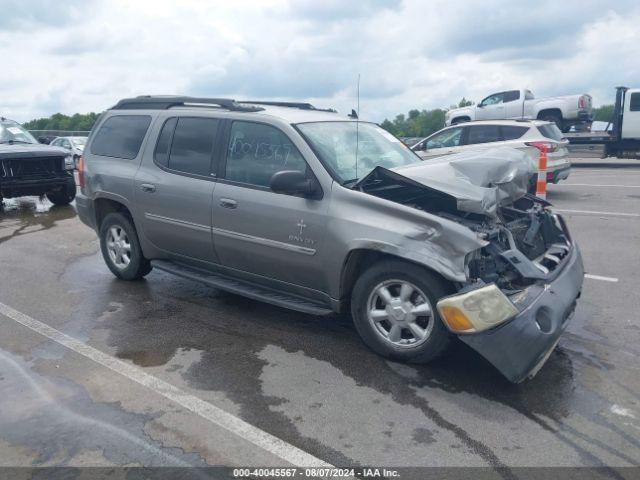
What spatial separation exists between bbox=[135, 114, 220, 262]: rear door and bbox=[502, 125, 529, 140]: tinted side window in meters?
9.20

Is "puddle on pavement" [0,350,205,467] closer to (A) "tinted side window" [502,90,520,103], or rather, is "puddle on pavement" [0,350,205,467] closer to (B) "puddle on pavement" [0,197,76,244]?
(B) "puddle on pavement" [0,197,76,244]

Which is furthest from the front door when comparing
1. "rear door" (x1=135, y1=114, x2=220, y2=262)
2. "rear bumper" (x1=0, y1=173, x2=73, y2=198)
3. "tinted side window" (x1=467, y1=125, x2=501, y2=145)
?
"tinted side window" (x1=467, y1=125, x2=501, y2=145)

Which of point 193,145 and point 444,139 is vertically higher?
point 193,145

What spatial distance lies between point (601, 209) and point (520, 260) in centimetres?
764

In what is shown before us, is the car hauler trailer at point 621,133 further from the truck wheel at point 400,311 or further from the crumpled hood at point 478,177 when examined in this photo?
the truck wheel at point 400,311

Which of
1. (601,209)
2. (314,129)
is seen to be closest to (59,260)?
(314,129)

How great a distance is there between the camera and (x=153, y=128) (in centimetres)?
574

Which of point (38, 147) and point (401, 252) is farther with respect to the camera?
point (38, 147)

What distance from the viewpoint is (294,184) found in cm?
432

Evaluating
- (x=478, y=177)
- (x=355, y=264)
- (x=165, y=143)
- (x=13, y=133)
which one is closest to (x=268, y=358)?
(x=355, y=264)

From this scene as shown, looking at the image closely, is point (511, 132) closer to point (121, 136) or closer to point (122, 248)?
point (121, 136)

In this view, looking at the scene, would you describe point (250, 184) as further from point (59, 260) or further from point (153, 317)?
point (59, 260)

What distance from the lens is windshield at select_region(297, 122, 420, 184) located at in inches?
182

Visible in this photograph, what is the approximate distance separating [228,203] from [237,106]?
0.89 m
